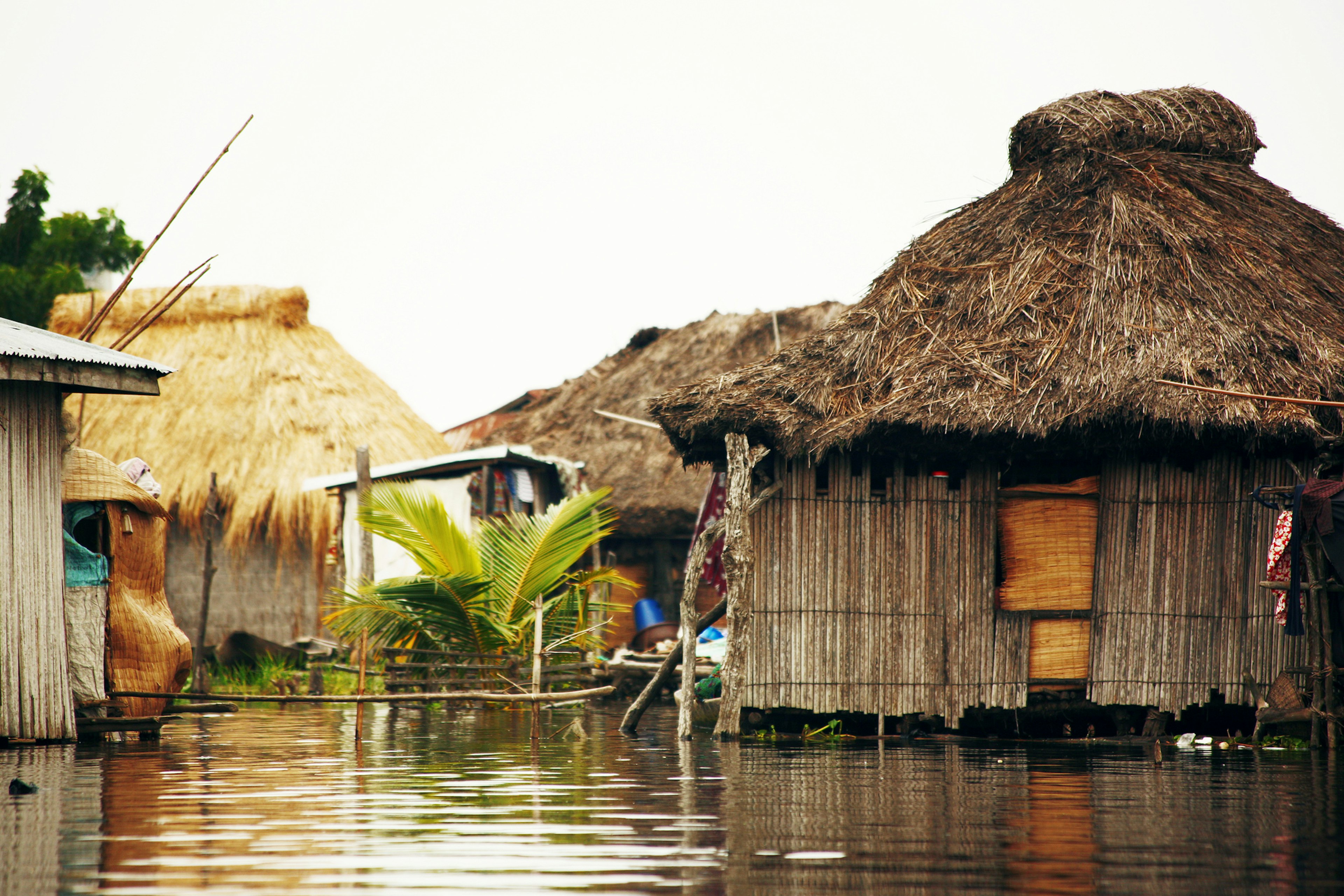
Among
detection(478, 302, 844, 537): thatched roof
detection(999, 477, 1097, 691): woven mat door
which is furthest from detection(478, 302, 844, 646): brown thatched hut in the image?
detection(999, 477, 1097, 691): woven mat door

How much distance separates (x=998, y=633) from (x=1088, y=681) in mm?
670

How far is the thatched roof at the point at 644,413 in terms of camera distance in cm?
1798

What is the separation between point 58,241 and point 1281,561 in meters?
22.8

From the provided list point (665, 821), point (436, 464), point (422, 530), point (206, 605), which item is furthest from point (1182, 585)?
point (206, 605)

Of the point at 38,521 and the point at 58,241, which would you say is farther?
the point at 58,241

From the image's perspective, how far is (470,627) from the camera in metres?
12.2

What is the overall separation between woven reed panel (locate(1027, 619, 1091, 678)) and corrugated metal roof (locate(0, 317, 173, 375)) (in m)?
5.92

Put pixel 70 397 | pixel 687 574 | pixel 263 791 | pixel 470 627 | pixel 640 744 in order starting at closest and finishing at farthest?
pixel 263 791 → pixel 640 744 → pixel 687 574 → pixel 470 627 → pixel 70 397

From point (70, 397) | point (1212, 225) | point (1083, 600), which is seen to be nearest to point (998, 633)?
point (1083, 600)

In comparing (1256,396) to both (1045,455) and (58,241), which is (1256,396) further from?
(58,241)

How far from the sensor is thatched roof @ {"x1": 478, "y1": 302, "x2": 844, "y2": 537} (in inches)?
708

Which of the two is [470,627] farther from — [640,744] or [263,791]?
[263,791]

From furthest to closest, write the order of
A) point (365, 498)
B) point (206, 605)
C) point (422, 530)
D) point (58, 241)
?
1. point (58, 241)
2. point (206, 605)
3. point (365, 498)
4. point (422, 530)

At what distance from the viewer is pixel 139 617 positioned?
9.02 meters
